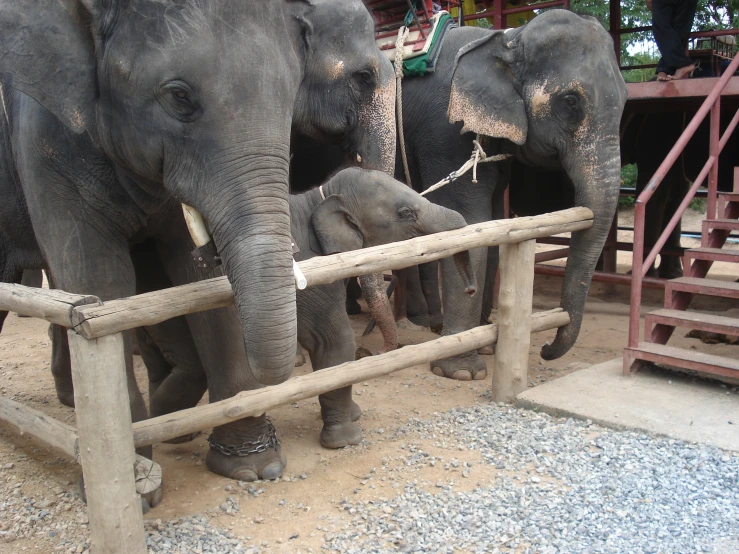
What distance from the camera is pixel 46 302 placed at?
8.62 feet

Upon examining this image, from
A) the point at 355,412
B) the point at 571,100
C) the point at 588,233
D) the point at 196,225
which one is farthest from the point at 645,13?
the point at 196,225

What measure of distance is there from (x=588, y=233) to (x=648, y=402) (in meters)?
1.09

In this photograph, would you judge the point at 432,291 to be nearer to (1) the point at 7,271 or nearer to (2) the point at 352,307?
(2) the point at 352,307

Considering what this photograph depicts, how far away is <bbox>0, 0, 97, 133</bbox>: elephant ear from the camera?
2.45m

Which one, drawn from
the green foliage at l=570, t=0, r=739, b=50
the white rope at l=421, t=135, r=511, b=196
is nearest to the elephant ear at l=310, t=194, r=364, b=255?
the white rope at l=421, t=135, r=511, b=196

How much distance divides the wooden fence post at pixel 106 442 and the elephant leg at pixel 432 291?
12.4 ft

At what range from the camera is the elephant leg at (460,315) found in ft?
16.7

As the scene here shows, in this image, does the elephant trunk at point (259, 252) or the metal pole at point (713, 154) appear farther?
the metal pole at point (713, 154)

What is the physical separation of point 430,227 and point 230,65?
1.90 meters

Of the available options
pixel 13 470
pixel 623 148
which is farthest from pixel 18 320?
pixel 623 148

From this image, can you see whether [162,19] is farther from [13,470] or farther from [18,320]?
[18,320]

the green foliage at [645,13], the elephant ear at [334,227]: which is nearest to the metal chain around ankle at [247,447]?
the elephant ear at [334,227]

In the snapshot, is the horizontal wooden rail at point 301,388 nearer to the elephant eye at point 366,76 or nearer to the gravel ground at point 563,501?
the gravel ground at point 563,501

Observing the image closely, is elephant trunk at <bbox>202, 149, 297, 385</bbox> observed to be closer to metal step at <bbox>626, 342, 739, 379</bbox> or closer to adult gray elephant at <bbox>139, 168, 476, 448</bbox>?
adult gray elephant at <bbox>139, 168, 476, 448</bbox>
